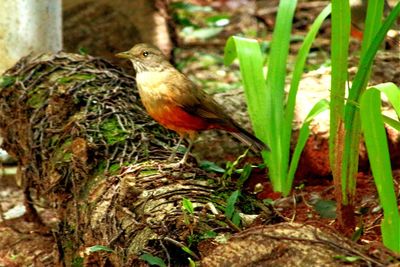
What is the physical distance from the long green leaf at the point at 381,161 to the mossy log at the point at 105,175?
41cm

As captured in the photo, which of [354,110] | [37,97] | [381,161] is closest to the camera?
[381,161]

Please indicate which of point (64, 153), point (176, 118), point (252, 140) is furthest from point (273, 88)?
point (64, 153)

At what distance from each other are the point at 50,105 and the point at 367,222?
178cm

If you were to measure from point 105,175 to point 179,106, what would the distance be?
534 mm

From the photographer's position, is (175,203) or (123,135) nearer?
(175,203)

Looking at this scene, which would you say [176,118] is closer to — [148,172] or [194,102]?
[194,102]

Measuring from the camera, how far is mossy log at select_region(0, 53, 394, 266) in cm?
293

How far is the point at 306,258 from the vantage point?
241 centimetres

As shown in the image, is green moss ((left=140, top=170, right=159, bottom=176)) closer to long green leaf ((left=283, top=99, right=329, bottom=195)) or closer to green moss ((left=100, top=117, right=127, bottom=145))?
green moss ((left=100, top=117, right=127, bottom=145))

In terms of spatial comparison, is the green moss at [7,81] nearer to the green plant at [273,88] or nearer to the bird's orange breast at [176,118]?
the bird's orange breast at [176,118]

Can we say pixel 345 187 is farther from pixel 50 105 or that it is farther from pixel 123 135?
pixel 50 105

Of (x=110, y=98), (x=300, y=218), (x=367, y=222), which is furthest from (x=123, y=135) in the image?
(x=367, y=222)

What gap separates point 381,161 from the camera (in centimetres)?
301

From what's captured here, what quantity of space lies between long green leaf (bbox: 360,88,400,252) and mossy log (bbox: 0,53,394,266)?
0.41 meters
